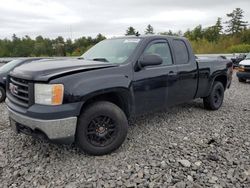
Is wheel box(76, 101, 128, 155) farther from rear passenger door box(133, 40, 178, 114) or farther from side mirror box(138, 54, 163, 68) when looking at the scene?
side mirror box(138, 54, 163, 68)

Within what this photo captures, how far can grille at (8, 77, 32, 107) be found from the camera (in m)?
3.32

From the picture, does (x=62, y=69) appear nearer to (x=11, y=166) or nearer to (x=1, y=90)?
(x=11, y=166)

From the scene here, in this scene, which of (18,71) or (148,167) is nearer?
(148,167)

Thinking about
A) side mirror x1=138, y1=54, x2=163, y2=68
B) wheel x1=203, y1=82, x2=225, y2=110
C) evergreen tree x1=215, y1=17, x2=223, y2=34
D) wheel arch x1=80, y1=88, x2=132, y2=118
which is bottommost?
wheel x1=203, y1=82, x2=225, y2=110

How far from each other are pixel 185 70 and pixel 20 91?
312cm

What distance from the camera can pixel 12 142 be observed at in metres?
4.16

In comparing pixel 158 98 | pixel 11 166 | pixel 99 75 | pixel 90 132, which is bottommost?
pixel 11 166

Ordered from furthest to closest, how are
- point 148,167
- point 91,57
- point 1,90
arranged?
point 1,90
point 91,57
point 148,167

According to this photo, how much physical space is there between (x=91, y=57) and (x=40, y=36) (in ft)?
259

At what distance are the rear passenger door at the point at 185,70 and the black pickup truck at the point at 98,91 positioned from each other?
21mm

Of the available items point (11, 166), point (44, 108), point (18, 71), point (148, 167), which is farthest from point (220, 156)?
point (18, 71)

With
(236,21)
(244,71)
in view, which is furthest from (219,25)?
(244,71)

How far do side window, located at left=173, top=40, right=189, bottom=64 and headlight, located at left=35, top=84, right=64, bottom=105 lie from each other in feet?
8.62

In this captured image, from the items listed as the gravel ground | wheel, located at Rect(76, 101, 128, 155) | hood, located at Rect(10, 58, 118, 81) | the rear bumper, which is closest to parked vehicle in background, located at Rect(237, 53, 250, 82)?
the rear bumper
